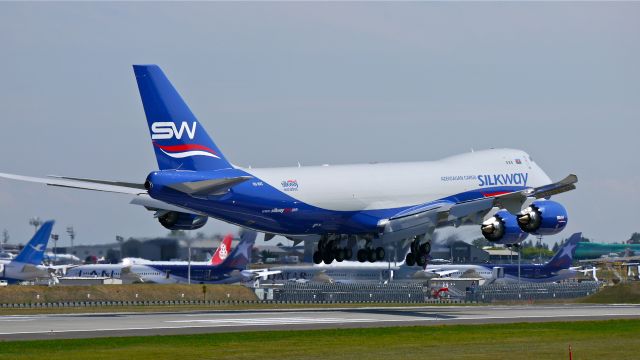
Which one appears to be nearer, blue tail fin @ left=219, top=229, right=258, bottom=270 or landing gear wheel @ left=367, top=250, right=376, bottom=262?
landing gear wheel @ left=367, top=250, right=376, bottom=262

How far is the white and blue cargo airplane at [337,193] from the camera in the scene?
5859cm

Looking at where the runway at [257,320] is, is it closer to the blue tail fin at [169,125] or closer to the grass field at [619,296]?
the blue tail fin at [169,125]

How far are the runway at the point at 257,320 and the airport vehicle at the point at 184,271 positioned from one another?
61.5 metres

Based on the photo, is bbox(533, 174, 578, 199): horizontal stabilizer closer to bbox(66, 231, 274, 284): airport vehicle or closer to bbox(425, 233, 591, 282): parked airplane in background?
bbox(66, 231, 274, 284): airport vehicle

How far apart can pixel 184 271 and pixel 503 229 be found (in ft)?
246

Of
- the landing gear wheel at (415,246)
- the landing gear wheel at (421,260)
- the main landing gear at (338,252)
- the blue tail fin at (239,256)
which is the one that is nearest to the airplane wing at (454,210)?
the landing gear wheel at (415,246)

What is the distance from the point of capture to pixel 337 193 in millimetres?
66000

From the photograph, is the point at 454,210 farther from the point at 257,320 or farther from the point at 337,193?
the point at 257,320

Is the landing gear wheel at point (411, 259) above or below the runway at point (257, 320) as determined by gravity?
above

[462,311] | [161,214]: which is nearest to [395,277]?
[462,311]

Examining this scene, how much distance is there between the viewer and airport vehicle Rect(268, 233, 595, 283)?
13838 cm

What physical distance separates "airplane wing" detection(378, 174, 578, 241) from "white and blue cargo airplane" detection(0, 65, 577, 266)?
0.20 ft

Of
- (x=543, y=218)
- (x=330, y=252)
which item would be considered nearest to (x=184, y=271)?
(x=330, y=252)

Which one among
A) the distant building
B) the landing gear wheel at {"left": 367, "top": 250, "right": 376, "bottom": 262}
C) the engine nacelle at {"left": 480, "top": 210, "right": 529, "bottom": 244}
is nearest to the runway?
the landing gear wheel at {"left": 367, "top": 250, "right": 376, "bottom": 262}
